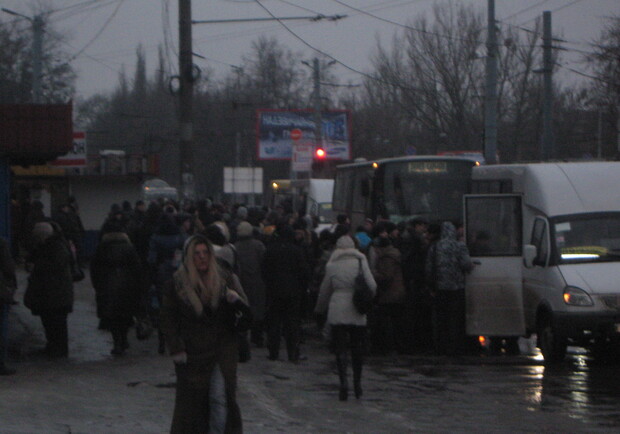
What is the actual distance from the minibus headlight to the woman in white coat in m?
3.34

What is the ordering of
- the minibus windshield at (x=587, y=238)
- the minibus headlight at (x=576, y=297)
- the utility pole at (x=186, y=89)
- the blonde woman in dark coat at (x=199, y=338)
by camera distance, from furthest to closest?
the utility pole at (x=186, y=89), the minibus windshield at (x=587, y=238), the minibus headlight at (x=576, y=297), the blonde woman in dark coat at (x=199, y=338)

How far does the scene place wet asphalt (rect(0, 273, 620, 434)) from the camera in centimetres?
909

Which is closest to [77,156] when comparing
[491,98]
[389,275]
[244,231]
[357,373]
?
[491,98]

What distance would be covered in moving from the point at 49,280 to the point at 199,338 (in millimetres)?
6533

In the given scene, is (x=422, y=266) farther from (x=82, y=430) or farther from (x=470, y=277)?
(x=82, y=430)

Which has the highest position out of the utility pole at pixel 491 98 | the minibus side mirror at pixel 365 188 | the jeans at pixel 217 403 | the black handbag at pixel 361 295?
the utility pole at pixel 491 98

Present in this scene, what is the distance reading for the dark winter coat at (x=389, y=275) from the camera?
45.5 ft

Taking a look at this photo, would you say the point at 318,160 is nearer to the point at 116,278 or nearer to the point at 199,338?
Result: the point at 116,278

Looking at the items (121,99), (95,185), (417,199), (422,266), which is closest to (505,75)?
(95,185)

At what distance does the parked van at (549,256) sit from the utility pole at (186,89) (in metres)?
8.67

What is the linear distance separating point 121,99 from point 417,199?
259ft

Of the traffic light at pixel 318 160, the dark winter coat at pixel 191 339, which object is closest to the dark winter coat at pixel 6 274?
the dark winter coat at pixel 191 339

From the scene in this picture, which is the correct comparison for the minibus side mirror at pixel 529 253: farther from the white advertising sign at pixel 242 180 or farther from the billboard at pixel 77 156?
the white advertising sign at pixel 242 180

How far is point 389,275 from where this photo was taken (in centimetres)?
1388
